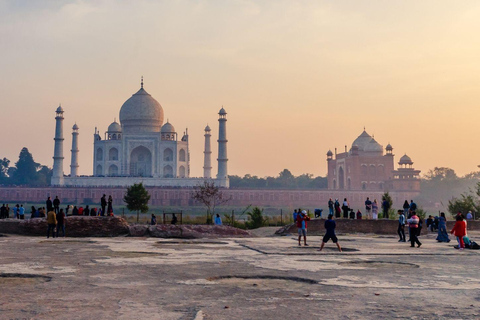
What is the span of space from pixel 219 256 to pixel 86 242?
498 cm

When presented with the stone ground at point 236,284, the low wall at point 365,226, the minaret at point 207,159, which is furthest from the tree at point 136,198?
the minaret at point 207,159

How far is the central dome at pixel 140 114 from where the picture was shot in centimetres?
6650

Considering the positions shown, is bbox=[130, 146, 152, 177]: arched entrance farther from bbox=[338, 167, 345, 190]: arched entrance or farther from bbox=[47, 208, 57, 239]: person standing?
bbox=[47, 208, 57, 239]: person standing

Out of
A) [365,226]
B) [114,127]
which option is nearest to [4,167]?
[114,127]

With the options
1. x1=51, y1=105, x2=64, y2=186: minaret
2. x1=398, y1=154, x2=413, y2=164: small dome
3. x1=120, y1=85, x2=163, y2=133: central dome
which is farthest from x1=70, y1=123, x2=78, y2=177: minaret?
x1=398, y1=154, x2=413, y2=164: small dome

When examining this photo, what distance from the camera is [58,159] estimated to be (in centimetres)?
6044

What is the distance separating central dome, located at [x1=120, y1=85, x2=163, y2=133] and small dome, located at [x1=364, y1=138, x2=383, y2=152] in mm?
24623

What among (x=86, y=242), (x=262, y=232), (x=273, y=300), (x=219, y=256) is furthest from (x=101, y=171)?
(x=273, y=300)

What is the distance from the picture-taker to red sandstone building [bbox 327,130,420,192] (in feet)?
223

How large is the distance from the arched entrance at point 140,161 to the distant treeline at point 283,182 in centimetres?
2367

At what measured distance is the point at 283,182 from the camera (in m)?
94.9

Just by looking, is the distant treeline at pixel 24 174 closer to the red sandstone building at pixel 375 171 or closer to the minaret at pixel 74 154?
the minaret at pixel 74 154

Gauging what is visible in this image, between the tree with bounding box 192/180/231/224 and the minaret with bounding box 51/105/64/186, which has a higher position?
the minaret with bounding box 51/105/64/186

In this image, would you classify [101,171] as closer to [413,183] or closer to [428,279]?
[413,183]
